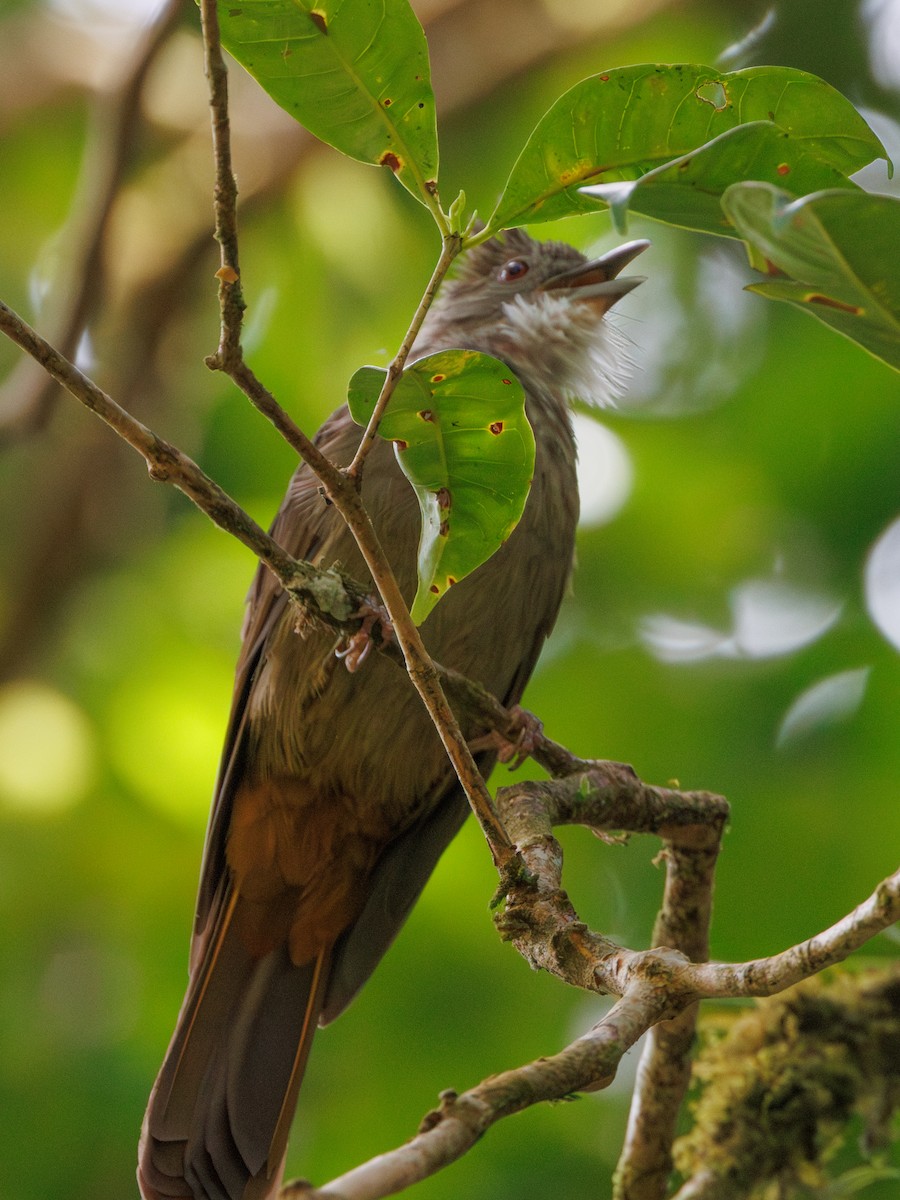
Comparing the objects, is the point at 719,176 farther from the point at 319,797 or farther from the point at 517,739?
the point at 319,797

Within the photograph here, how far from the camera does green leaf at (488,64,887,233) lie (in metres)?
1.83

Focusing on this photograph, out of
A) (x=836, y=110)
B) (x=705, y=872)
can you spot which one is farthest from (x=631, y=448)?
(x=836, y=110)

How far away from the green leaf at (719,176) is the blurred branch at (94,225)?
3081 millimetres

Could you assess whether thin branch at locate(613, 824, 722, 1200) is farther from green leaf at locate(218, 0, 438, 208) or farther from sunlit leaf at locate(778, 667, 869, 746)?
sunlit leaf at locate(778, 667, 869, 746)

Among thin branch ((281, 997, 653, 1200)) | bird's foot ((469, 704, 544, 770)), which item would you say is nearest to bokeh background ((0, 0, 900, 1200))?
bird's foot ((469, 704, 544, 770))

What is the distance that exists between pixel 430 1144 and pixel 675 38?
5.25m

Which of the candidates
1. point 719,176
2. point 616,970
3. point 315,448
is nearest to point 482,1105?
point 616,970

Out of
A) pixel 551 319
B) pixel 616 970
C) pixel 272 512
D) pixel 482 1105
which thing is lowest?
pixel 482 1105

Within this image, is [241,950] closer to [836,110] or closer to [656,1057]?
[656,1057]

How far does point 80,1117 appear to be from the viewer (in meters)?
4.54

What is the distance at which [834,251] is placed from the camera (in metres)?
1.52

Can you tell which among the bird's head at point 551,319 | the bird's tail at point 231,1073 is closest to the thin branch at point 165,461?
the bird's tail at point 231,1073

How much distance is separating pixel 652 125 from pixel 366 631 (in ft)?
3.57

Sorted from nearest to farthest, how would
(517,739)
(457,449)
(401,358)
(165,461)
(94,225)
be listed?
(401,358), (165,461), (457,449), (517,739), (94,225)
